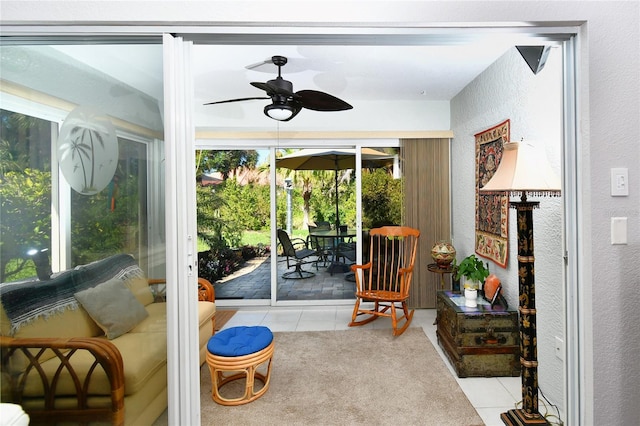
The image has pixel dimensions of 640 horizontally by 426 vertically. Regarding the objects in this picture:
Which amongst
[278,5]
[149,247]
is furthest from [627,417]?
[278,5]

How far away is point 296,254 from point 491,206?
231cm

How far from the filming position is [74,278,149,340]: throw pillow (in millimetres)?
1386

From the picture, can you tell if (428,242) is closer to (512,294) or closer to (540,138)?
(512,294)

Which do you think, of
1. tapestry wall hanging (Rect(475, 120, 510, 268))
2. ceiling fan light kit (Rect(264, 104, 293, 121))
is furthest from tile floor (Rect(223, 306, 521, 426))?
ceiling fan light kit (Rect(264, 104, 293, 121))

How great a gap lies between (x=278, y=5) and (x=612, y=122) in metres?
1.48

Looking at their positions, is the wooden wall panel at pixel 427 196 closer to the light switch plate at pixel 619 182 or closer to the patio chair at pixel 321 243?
the patio chair at pixel 321 243

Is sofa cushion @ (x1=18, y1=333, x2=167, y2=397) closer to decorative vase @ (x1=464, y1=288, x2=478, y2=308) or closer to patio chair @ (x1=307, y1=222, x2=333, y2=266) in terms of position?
decorative vase @ (x1=464, y1=288, x2=478, y2=308)

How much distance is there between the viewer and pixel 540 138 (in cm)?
228

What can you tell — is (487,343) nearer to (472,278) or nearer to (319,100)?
(472,278)

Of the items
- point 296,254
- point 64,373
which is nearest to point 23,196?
point 64,373

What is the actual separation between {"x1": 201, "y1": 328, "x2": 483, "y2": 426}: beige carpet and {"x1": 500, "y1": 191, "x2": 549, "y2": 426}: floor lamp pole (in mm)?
294

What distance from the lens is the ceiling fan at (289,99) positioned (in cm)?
260

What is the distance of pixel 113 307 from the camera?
4.59 feet

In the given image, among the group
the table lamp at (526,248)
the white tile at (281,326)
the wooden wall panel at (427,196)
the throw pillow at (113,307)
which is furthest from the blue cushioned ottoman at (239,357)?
the wooden wall panel at (427,196)
